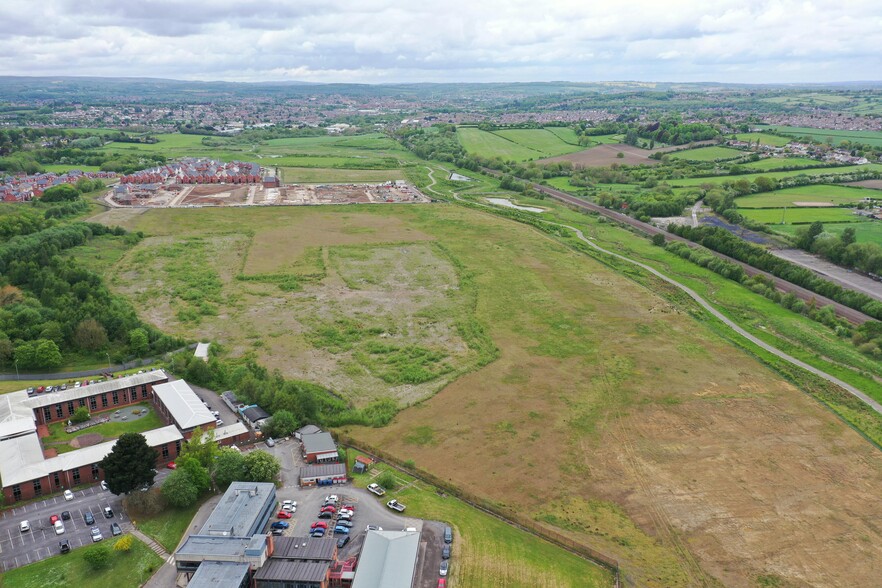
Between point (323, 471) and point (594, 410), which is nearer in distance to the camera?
point (323, 471)

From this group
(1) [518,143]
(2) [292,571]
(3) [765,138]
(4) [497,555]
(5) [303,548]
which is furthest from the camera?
(1) [518,143]

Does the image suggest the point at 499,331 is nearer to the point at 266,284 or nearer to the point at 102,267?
the point at 266,284

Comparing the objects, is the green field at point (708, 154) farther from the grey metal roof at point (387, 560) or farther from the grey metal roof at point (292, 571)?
the grey metal roof at point (292, 571)

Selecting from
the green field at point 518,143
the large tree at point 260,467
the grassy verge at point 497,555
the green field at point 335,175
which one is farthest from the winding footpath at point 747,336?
the green field at point 518,143

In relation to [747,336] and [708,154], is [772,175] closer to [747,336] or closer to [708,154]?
[708,154]

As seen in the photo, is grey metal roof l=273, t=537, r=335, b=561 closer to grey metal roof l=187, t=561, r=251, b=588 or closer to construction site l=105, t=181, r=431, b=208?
grey metal roof l=187, t=561, r=251, b=588

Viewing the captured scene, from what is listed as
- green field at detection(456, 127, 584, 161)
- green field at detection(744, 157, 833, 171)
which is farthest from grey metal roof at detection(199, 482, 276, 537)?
green field at detection(456, 127, 584, 161)

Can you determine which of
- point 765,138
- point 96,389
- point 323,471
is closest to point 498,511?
point 323,471

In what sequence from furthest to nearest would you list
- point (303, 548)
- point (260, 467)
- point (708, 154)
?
point (708, 154), point (260, 467), point (303, 548)
